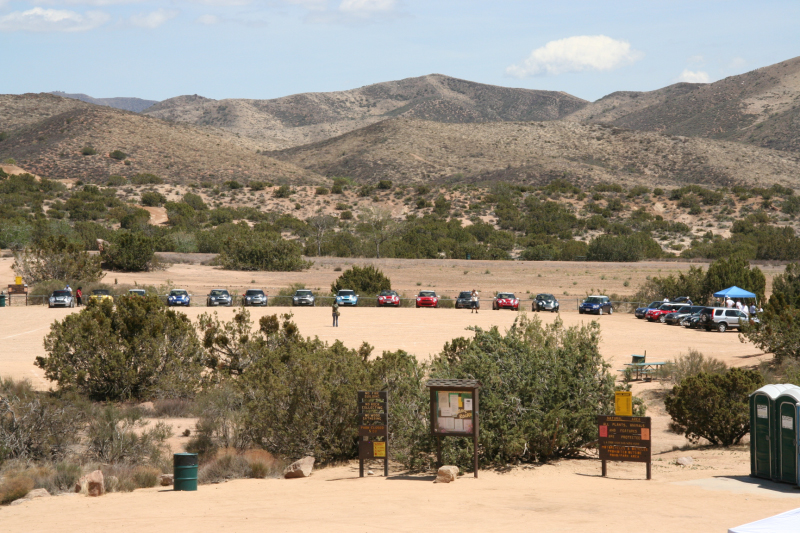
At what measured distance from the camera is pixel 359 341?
31.6 meters

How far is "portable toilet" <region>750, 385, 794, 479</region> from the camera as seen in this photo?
42.1ft

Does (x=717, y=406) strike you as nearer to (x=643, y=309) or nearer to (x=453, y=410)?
(x=453, y=410)

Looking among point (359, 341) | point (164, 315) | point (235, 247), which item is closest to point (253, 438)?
point (164, 315)

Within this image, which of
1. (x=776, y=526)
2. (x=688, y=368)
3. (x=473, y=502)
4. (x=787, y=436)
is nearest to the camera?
(x=776, y=526)

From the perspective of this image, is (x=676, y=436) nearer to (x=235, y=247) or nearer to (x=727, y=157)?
(x=235, y=247)

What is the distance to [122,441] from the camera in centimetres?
1661

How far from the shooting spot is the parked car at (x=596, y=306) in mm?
44656

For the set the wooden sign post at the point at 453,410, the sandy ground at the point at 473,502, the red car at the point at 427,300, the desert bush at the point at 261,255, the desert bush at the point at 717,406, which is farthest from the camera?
the desert bush at the point at 261,255

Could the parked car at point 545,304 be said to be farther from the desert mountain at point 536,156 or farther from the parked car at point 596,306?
the desert mountain at point 536,156

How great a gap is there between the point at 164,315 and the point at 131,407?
3205 millimetres

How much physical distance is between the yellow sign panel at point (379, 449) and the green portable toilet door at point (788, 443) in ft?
22.2

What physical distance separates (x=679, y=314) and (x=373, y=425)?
30064 mm

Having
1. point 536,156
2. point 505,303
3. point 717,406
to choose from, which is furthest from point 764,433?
point 536,156

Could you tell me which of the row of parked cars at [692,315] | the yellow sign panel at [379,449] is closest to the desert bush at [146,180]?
the row of parked cars at [692,315]
